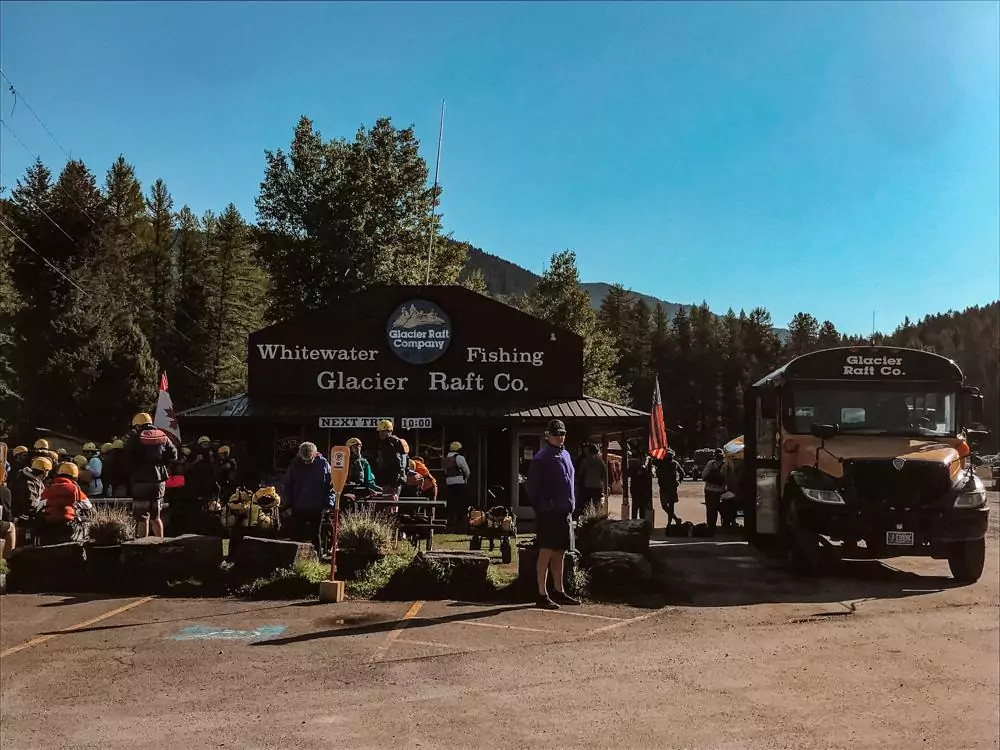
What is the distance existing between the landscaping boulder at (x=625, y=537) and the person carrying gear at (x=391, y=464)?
132 inches

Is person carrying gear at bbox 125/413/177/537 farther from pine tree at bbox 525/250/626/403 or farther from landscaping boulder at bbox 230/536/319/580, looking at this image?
pine tree at bbox 525/250/626/403

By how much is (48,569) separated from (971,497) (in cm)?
1103

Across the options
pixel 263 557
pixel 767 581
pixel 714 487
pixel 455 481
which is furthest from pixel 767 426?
pixel 263 557

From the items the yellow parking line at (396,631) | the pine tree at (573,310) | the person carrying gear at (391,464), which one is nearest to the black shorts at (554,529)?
the yellow parking line at (396,631)

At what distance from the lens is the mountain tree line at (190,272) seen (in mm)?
37188

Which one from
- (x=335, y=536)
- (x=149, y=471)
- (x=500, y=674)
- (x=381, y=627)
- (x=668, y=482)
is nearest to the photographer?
(x=500, y=674)

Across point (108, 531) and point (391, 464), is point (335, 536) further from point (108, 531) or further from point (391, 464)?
point (391, 464)

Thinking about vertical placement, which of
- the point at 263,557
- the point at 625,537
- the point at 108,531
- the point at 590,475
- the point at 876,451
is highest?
the point at 876,451

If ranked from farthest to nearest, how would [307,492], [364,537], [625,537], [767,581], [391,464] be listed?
1. [391,464]
2. [767,581]
3. [625,537]
4. [307,492]
5. [364,537]

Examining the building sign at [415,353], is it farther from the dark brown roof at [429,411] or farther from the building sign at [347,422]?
the building sign at [347,422]

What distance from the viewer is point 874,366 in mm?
11383

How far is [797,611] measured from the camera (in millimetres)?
8727

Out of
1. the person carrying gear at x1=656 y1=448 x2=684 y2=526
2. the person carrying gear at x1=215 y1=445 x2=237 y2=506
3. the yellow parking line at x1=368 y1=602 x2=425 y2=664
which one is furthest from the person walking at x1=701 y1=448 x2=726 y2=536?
the yellow parking line at x1=368 y1=602 x2=425 y2=664

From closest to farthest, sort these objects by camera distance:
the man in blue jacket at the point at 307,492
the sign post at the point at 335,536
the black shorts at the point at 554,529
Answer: the black shorts at the point at 554,529 → the sign post at the point at 335,536 → the man in blue jacket at the point at 307,492
